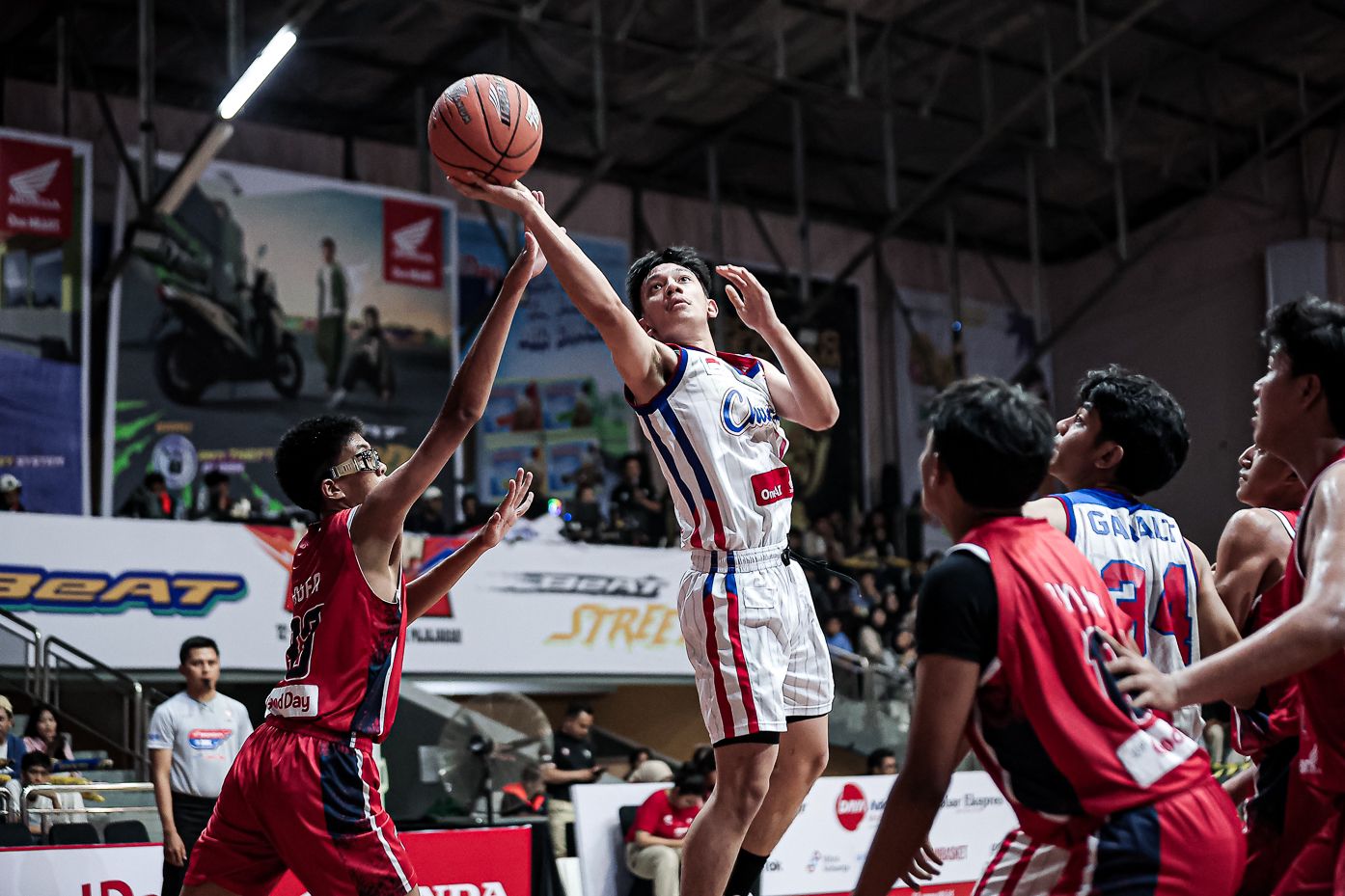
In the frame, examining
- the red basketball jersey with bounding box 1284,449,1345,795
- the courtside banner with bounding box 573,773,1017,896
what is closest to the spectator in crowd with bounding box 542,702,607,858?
the courtside banner with bounding box 573,773,1017,896

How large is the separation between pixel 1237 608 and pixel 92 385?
16.0 metres

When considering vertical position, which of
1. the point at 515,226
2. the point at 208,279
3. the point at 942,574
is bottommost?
the point at 942,574

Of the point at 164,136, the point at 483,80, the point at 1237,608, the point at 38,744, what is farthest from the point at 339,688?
the point at 164,136

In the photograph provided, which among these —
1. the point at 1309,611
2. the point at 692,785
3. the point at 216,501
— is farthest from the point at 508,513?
the point at 216,501

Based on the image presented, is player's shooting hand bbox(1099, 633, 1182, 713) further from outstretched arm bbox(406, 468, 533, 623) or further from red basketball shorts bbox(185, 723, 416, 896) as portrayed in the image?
outstretched arm bbox(406, 468, 533, 623)

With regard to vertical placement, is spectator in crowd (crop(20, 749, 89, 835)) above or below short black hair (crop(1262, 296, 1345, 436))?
below

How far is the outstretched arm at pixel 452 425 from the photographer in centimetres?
396

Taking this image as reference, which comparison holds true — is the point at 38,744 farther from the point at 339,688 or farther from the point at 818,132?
the point at 818,132

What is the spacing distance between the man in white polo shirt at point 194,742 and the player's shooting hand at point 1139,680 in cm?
664

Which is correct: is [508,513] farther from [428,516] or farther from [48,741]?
[428,516]

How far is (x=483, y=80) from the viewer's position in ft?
15.2

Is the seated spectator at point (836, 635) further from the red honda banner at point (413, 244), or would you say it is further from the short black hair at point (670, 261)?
the short black hair at point (670, 261)

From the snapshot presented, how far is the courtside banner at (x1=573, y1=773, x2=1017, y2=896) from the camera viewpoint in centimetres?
798

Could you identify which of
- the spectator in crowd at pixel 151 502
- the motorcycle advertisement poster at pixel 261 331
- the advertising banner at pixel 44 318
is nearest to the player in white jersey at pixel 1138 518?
the motorcycle advertisement poster at pixel 261 331
